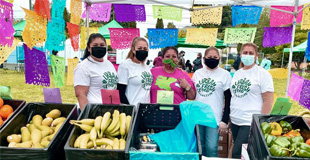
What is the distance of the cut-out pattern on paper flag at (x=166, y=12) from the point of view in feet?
13.4

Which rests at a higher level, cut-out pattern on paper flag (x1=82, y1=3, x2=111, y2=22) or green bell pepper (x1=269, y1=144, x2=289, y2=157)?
cut-out pattern on paper flag (x1=82, y1=3, x2=111, y2=22)

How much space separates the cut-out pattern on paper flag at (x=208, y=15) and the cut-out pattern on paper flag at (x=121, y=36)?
1117 mm

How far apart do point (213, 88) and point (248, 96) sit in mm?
368

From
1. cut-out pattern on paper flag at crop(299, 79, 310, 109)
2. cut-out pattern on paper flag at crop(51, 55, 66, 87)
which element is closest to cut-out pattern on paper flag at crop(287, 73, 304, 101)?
cut-out pattern on paper flag at crop(299, 79, 310, 109)

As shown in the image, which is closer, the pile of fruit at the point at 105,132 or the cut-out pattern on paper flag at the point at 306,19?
the pile of fruit at the point at 105,132

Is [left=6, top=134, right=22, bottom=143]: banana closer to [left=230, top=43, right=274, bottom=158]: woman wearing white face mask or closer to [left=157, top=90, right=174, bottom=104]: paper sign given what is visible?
[left=157, top=90, right=174, bottom=104]: paper sign

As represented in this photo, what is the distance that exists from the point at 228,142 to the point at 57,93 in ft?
7.41

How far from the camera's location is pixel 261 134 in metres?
1.42

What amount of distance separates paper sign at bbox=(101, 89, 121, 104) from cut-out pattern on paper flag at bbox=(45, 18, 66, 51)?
4.62 feet

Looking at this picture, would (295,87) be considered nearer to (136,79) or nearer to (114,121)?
(136,79)

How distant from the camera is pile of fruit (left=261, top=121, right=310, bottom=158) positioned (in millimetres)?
1288

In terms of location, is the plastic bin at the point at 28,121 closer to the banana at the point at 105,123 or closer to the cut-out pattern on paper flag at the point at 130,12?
the banana at the point at 105,123

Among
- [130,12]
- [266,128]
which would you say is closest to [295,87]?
[266,128]

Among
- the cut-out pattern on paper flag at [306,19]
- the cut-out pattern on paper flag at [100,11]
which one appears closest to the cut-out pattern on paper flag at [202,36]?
the cut-out pattern on paper flag at [306,19]
